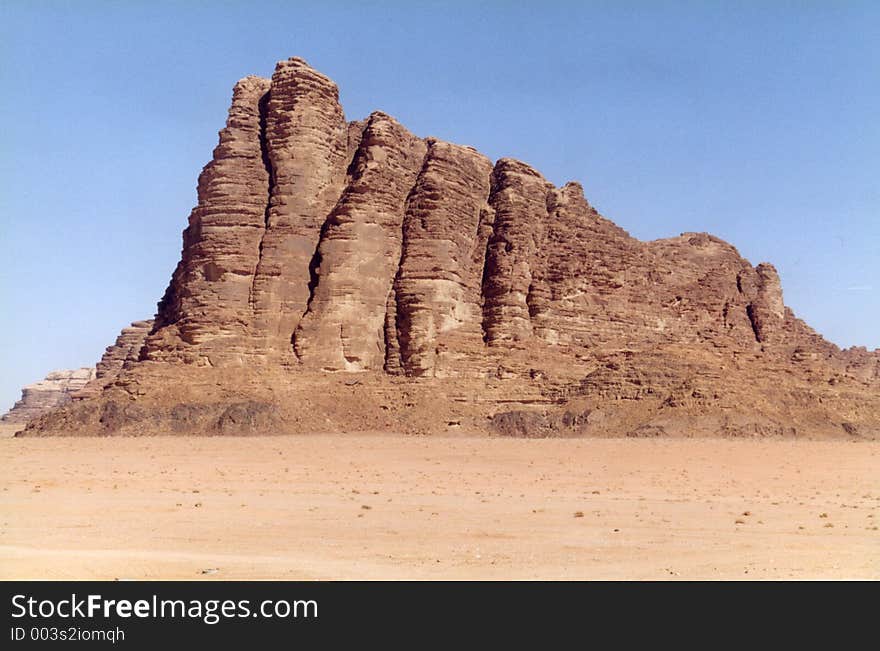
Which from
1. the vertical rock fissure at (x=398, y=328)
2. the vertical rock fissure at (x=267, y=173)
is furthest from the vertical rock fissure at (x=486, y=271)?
the vertical rock fissure at (x=267, y=173)

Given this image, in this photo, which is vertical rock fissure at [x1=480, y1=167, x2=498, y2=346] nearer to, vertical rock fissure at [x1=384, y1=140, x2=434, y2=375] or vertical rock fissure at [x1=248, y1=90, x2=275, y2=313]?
vertical rock fissure at [x1=384, y1=140, x2=434, y2=375]

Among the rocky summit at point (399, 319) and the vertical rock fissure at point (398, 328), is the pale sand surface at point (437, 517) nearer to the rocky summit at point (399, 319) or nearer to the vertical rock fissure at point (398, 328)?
the rocky summit at point (399, 319)

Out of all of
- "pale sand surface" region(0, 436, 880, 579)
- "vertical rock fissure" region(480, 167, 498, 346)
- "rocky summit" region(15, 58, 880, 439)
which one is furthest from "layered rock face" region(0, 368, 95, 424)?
"pale sand surface" region(0, 436, 880, 579)

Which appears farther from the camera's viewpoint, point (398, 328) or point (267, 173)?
point (267, 173)

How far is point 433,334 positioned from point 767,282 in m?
47.2

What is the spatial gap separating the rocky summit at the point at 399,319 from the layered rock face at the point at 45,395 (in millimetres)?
63187

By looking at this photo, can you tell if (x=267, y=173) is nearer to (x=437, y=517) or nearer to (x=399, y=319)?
(x=399, y=319)

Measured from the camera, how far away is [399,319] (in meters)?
56.2

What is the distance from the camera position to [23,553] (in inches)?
403

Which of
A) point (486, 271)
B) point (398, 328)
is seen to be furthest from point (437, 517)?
point (486, 271)

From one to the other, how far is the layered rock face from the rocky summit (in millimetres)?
63187

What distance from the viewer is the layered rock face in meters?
114

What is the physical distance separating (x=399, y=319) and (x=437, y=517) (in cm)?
4154

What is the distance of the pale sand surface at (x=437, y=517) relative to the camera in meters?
10.0
